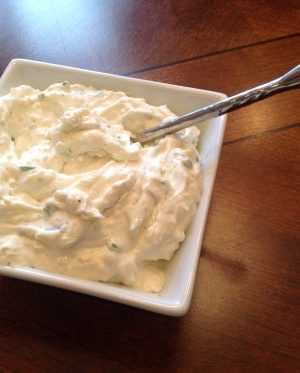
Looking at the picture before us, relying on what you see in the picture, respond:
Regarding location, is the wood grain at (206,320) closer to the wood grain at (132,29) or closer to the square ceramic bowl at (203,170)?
the square ceramic bowl at (203,170)

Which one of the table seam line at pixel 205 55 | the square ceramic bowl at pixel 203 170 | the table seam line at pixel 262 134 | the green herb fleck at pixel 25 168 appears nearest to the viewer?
the square ceramic bowl at pixel 203 170

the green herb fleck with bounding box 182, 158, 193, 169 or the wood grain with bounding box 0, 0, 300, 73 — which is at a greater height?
the wood grain with bounding box 0, 0, 300, 73

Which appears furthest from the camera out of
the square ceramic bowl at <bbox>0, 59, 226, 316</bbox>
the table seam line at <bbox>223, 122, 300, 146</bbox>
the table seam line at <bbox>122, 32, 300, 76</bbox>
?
the table seam line at <bbox>122, 32, 300, 76</bbox>

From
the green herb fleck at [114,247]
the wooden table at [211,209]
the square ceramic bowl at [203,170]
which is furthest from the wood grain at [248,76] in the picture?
the green herb fleck at [114,247]

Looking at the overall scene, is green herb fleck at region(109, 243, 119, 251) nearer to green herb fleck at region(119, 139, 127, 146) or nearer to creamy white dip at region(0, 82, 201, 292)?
creamy white dip at region(0, 82, 201, 292)

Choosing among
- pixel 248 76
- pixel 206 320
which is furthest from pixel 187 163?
pixel 248 76

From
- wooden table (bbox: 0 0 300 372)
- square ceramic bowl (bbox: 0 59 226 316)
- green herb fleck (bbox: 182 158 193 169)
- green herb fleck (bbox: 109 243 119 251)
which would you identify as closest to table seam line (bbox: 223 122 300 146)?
wooden table (bbox: 0 0 300 372)
